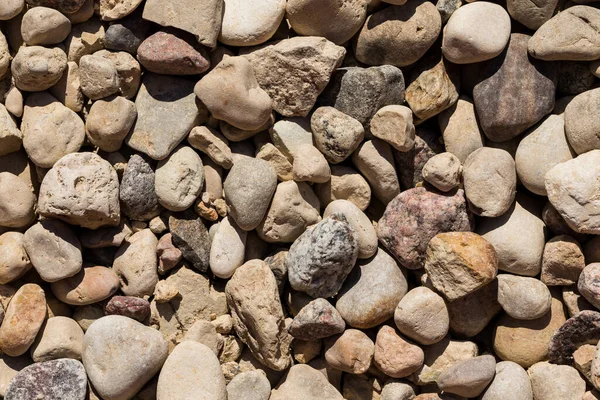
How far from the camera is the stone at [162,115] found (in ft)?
8.36

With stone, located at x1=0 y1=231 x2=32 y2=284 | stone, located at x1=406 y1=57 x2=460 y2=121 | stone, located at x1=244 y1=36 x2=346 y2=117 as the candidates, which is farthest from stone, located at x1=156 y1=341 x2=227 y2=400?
stone, located at x1=406 y1=57 x2=460 y2=121

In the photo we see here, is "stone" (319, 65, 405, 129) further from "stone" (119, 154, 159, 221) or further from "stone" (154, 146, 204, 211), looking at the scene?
"stone" (119, 154, 159, 221)

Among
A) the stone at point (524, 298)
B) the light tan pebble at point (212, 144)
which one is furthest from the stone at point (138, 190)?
the stone at point (524, 298)

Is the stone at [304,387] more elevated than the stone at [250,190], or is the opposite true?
the stone at [250,190]

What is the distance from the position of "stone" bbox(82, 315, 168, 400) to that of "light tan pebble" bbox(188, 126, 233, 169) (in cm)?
66

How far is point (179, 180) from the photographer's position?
8.29 feet

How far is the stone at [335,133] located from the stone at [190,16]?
481mm

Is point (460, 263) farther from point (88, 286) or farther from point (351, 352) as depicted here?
point (88, 286)

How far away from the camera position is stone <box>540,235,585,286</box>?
2.45 metres

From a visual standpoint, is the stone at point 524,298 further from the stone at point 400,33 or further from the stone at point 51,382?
the stone at point 51,382

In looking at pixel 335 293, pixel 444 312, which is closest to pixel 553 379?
pixel 444 312

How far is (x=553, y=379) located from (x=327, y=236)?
930 mm

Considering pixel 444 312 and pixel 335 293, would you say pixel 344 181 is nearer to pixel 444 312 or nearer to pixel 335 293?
pixel 335 293

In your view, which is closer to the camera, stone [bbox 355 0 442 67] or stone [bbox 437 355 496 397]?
stone [bbox 437 355 496 397]
